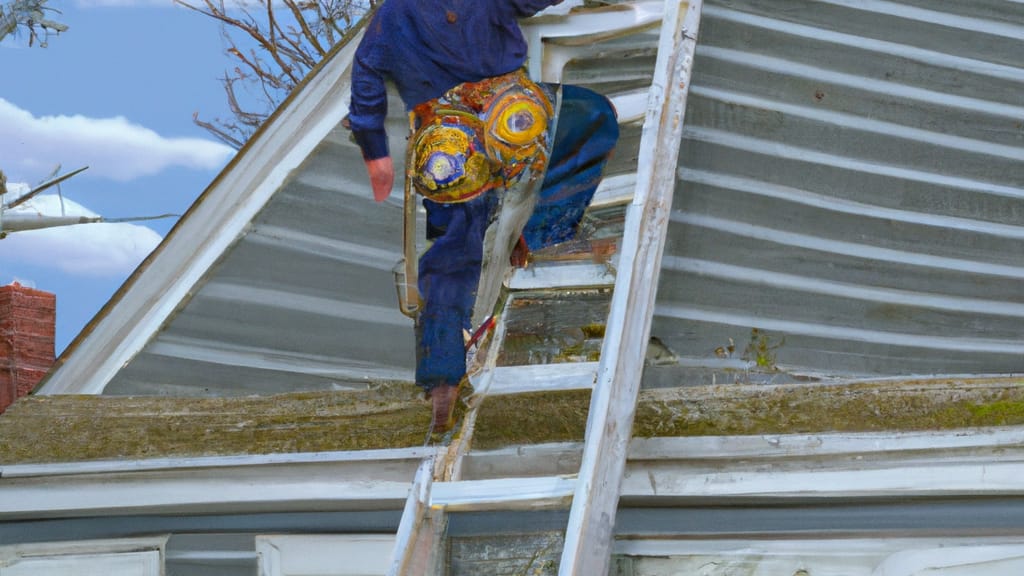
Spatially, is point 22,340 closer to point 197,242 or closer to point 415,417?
point 197,242

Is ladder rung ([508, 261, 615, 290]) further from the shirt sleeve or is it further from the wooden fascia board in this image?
the wooden fascia board

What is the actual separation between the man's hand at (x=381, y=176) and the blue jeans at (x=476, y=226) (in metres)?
0.61

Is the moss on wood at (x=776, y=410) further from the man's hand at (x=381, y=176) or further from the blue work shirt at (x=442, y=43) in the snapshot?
the man's hand at (x=381, y=176)

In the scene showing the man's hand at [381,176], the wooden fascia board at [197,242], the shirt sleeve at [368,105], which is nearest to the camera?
the shirt sleeve at [368,105]

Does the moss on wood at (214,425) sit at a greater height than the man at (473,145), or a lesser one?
lesser

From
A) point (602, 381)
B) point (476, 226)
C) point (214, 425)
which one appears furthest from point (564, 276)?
point (214, 425)

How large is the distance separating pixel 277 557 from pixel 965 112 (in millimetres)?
3198

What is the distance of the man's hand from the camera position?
4910 mm

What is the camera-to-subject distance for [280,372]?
5.56 meters

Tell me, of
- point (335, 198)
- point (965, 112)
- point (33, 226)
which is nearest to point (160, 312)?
point (335, 198)

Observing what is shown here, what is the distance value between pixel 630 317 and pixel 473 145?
983 mm

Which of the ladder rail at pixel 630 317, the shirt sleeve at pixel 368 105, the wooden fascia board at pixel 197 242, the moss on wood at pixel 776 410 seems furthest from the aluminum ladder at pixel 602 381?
the wooden fascia board at pixel 197 242

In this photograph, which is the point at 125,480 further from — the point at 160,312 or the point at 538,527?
the point at 538,527

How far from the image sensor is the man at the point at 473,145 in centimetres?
426
